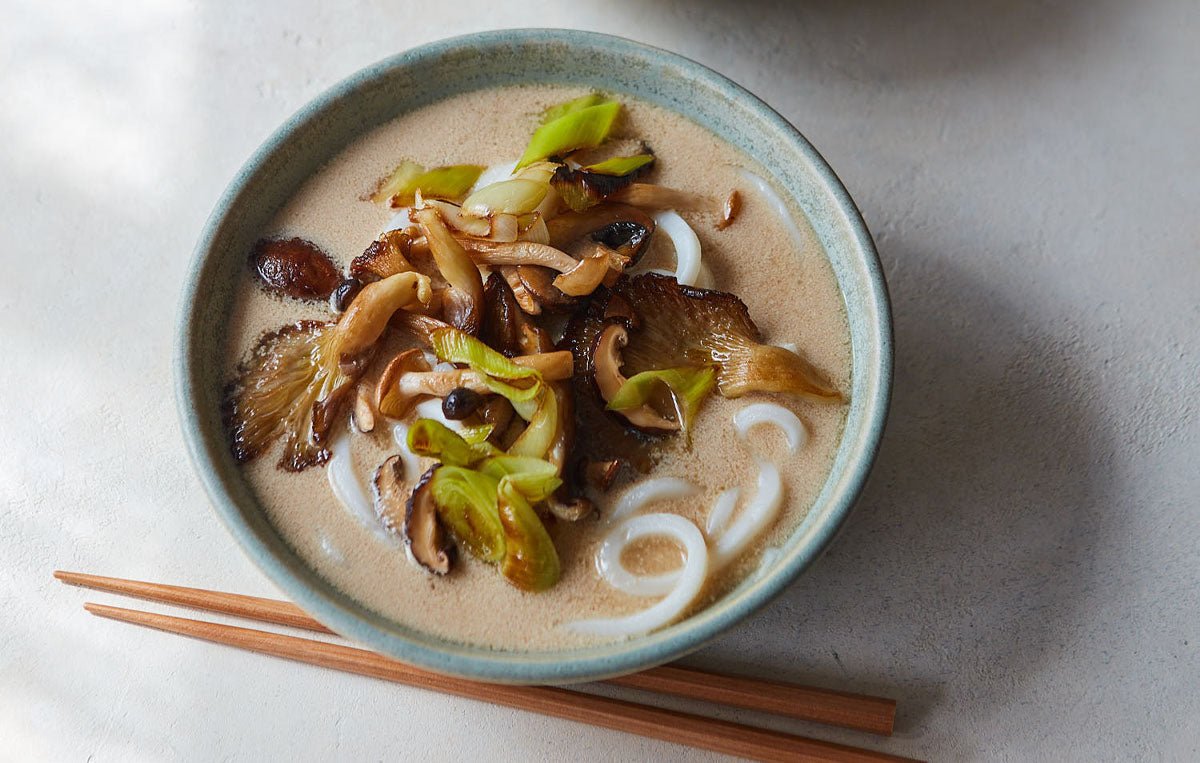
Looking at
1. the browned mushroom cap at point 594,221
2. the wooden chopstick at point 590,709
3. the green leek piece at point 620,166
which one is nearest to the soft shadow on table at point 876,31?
the green leek piece at point 620,166

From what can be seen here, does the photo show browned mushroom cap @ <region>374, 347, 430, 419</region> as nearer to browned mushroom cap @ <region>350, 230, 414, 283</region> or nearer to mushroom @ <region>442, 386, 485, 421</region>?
mushroom @ <region>442, 386, 485, 421</region>

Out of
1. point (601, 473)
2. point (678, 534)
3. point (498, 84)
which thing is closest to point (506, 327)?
point (601, 473)

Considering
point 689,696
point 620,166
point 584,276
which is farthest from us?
point 620,166

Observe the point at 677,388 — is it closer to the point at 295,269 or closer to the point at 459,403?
the point at 459,403

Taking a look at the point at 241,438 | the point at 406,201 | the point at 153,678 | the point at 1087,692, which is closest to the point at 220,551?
the point at 153,678

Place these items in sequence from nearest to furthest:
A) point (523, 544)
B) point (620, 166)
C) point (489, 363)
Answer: point (523, 544) < point (489, 363) < point (620, 166)
